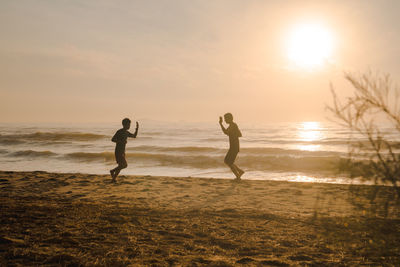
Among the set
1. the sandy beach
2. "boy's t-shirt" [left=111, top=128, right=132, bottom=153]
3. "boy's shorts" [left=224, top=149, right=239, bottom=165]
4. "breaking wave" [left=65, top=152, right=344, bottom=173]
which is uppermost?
"boy's t-shirt" [left=111, top=128, right=132, bottom=153]

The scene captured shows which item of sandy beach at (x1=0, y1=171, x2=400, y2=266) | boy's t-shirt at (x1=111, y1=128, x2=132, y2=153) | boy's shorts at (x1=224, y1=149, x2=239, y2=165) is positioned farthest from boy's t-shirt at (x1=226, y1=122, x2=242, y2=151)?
boy's t-shirt at (x1=111, y1=128, x2=132, y2=153)

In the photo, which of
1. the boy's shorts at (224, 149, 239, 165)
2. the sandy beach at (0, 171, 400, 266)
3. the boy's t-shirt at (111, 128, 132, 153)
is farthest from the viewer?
the boy's shorts at (224, 149, 239, 165)

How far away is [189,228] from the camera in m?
4.89

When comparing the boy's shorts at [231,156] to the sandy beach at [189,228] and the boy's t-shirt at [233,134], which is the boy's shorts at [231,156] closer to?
the boy's t-shirt at [233,134]

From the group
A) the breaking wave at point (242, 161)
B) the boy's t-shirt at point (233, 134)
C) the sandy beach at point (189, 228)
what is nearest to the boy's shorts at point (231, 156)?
the boy's t-shirt at point (233, 134)

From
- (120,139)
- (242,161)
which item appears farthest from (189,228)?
(242,161)

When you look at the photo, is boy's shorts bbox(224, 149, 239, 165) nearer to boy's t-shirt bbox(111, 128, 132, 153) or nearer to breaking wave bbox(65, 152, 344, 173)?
boy's t-shirt bbox(111, 128, 132, 153)

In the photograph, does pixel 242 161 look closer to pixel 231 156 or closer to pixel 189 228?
pixel 231 156

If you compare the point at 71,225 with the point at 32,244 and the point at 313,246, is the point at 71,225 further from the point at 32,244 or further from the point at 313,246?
the point at 313,246

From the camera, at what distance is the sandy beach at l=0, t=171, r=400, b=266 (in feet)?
11.8

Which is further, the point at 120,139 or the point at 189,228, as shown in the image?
the point at 120,139

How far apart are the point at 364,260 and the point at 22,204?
646 centimetres

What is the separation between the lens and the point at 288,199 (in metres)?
7.29

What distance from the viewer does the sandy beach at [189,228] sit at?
358 centimetres
